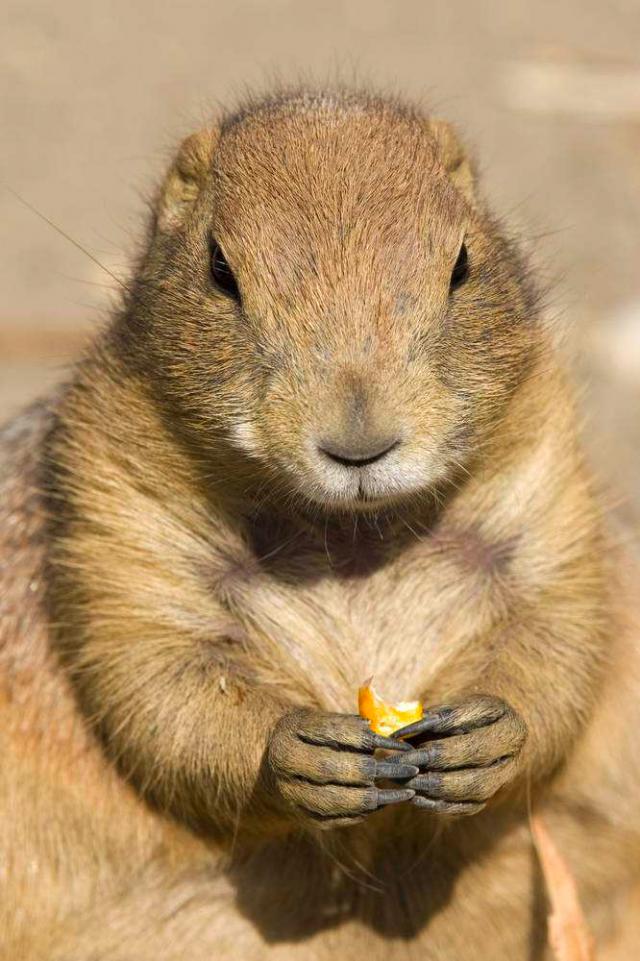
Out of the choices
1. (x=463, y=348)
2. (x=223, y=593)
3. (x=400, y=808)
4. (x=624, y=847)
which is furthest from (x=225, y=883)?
(x=463, y=348)

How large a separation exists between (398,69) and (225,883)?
29.8ft

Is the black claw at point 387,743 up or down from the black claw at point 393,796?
up

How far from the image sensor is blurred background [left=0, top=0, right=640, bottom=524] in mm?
8938

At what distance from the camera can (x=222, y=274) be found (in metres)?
4.07

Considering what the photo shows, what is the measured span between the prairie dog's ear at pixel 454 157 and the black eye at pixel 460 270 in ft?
1.50

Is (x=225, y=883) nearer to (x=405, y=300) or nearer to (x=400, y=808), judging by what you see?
(x=400, y=808)

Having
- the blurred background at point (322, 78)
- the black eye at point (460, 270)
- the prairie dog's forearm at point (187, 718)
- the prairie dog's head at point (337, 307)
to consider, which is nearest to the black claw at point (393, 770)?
the prairie dog's forearm at point (187, 718)

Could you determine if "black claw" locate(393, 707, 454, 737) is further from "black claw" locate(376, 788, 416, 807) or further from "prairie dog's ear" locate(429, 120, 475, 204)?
"prairie dog's ear" locate(429, 120, 475, 204)

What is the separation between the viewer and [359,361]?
3.65 metres

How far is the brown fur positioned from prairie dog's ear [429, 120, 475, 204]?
0.06ft

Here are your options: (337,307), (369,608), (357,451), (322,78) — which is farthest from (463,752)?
(322,78)

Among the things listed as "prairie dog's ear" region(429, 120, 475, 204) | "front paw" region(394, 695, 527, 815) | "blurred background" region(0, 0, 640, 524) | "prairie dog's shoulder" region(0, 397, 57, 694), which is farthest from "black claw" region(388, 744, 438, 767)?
"blurred background" region(0, 0, 640, 524)

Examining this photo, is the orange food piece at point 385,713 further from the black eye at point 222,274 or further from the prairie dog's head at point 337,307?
the black eye at point 222,274

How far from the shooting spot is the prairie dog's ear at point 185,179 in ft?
15.0
